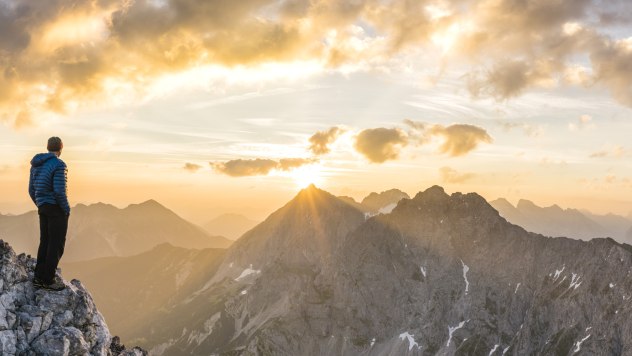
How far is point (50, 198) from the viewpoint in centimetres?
2334

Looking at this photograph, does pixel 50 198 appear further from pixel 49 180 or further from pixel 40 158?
pixel 40 158

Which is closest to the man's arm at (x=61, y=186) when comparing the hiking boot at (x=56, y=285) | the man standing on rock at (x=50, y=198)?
the man standing on rock at (x=50, y=198)

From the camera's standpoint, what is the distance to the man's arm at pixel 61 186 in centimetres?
2302

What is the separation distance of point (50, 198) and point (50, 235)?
198cm

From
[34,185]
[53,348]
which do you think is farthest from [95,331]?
[34,185]

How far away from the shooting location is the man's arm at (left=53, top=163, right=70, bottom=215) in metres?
23.0

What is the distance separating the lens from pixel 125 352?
30719 mm

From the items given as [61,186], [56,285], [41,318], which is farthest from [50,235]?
[41,318]

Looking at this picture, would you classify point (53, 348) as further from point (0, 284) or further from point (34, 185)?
point (34, 185)

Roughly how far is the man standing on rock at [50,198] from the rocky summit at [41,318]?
1984mm

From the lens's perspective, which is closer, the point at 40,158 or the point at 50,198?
the point at 50,198

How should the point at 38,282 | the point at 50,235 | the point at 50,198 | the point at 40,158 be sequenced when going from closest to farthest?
the point at 50,198
the point at 40,158
the point at 50,235
the point at 38,282

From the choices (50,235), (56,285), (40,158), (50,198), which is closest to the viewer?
(50,198)

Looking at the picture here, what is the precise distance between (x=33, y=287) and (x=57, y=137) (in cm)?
850
